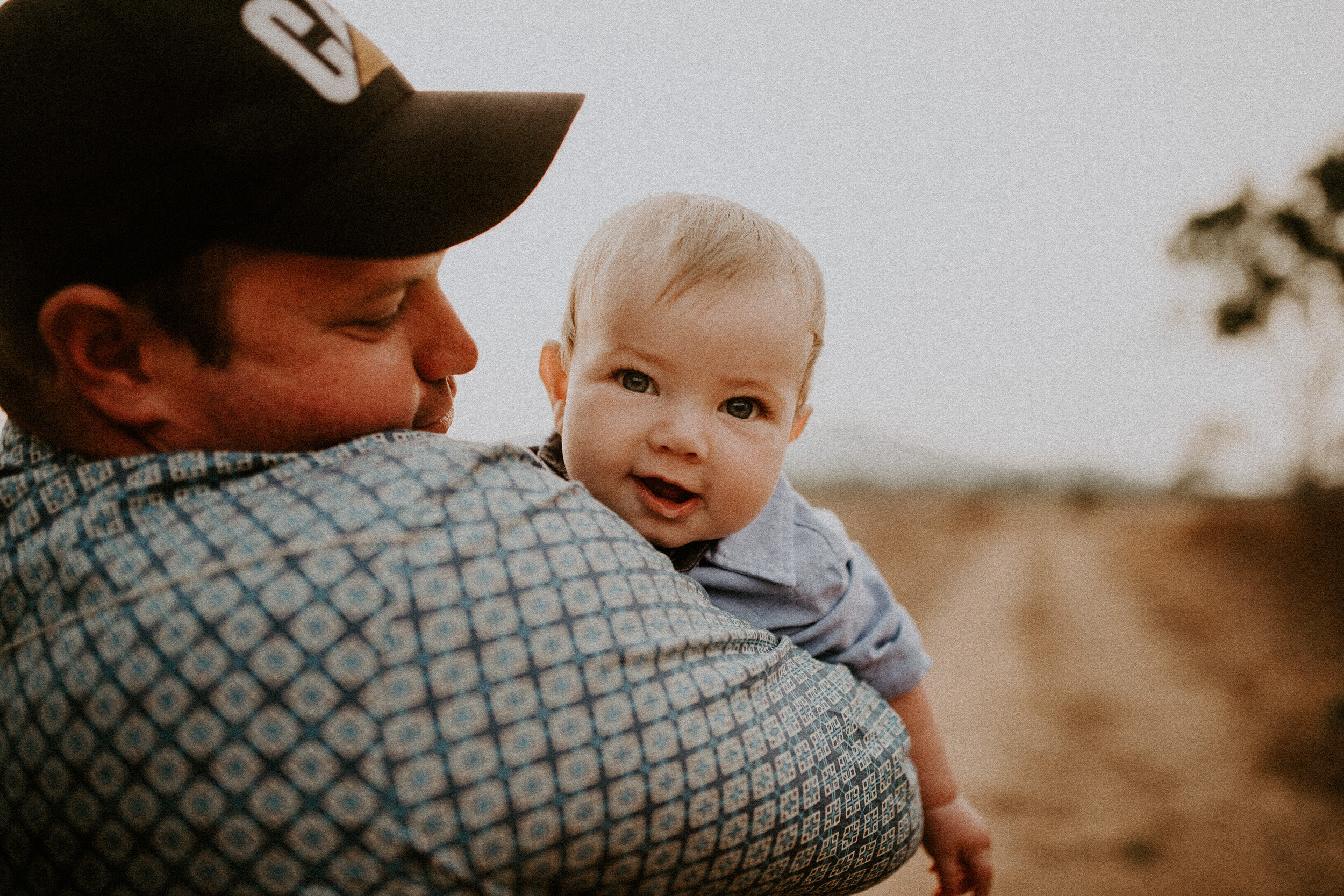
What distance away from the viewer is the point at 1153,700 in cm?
1045

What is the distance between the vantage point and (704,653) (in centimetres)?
135

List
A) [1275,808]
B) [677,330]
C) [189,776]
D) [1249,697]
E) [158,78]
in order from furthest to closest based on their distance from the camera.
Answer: [1249,697], [1275,808], [677,330], [158,78], [189,776]

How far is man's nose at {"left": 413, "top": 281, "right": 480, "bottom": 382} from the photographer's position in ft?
5.41

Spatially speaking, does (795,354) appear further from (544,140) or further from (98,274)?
(98,274)

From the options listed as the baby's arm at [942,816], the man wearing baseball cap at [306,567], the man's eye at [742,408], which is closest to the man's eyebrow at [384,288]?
the man wearing baseball cap at [306,567]

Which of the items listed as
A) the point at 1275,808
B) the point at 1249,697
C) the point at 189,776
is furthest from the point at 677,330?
the point at 1249,697

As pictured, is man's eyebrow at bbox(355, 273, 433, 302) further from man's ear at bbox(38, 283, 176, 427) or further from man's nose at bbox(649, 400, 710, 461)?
man's nose at bbox(649, 400, 710, 461)

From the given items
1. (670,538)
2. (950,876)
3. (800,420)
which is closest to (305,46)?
(670,538)

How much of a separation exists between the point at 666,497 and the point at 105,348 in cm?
104

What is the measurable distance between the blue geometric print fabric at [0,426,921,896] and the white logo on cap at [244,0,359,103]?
→ 606 millimetres

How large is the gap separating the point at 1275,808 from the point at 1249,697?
283 centimetres

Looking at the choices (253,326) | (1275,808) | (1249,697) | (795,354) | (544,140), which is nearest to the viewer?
(253,326)

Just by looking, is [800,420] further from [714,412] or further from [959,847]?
[959,847]

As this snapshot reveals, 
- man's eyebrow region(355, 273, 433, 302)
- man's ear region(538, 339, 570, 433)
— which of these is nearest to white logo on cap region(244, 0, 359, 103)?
man's eyebrow region(355, 273, 433, 302)
